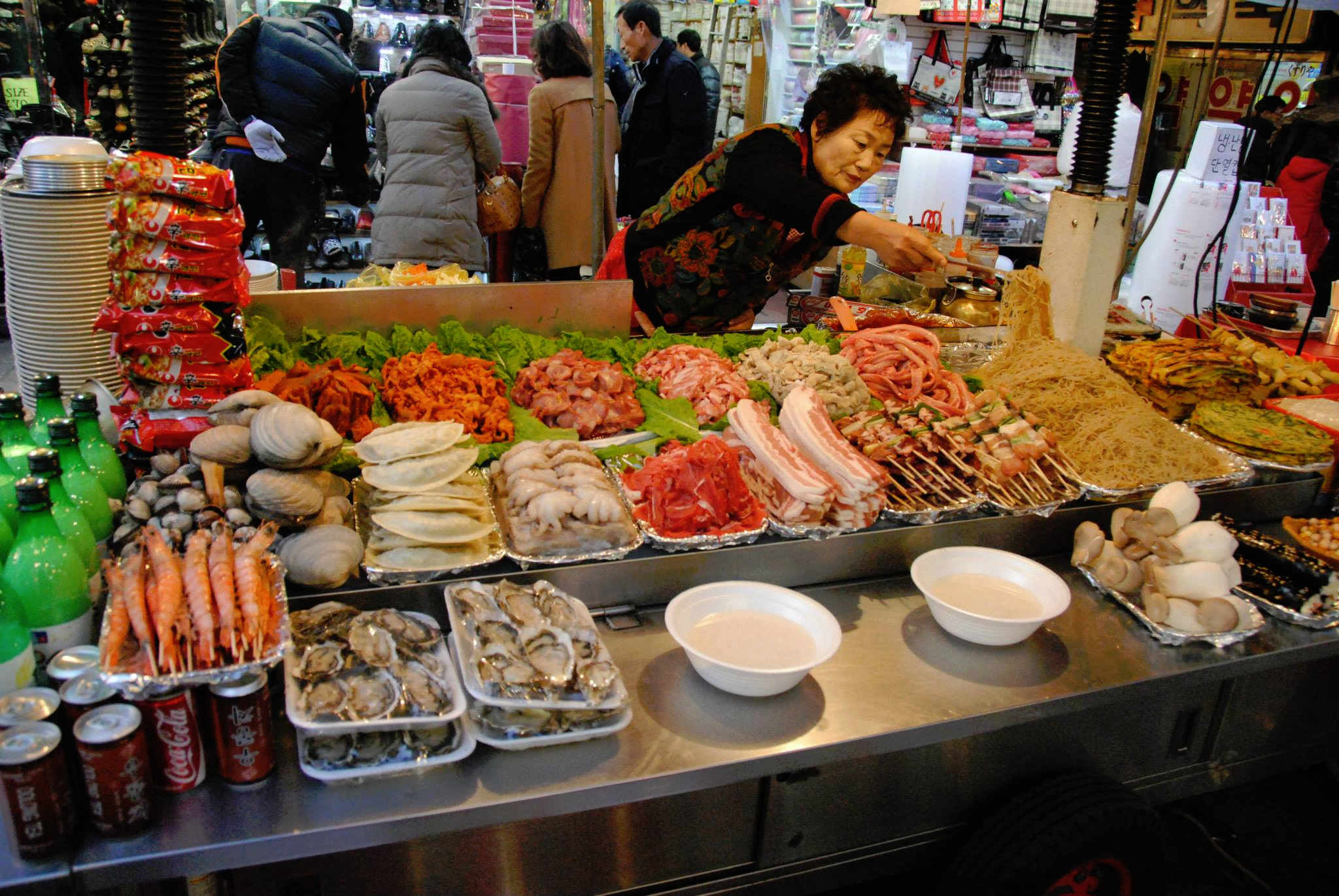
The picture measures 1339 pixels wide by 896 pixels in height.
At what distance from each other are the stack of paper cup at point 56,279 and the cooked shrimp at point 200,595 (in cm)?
88

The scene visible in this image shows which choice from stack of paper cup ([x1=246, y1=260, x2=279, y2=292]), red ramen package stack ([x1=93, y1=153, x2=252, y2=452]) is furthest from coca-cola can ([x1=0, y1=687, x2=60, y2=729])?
stack of paper cup ([x1=246, y1=260, x2=279, y2=292])

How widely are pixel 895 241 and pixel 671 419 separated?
1.03m

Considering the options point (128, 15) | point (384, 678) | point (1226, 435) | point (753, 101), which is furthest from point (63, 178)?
point (753, 101)

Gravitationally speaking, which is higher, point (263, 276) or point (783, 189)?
point (783, 189)

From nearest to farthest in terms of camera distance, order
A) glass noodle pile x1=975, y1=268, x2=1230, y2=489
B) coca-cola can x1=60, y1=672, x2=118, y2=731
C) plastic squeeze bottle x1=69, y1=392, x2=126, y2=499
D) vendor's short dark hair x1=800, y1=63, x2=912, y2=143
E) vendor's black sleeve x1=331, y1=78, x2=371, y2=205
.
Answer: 1. coca-cola can x1=60, y1=672, x2=118, y2=731
2. plastic squeeze bottle x1=69, y1=392, x2=126, y2=499
3. glass noodle pile x1=975, y1=268, x2=1230, y2=489
4. vendor's short dark hair x1=800, y1=63, x2=912, y2=143
5. vendor's black sleeve x1=331, y1=78, x2=371, y2=205

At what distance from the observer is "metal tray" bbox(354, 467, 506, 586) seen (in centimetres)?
195

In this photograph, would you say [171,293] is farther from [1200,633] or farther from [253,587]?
[1200,633]

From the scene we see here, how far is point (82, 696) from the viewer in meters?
1.43

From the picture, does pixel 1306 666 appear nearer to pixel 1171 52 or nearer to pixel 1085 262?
pixel 1085 262

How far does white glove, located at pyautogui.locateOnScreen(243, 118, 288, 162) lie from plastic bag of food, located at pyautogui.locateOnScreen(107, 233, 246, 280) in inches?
149

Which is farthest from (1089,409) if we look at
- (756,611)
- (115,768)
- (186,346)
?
(115,768)

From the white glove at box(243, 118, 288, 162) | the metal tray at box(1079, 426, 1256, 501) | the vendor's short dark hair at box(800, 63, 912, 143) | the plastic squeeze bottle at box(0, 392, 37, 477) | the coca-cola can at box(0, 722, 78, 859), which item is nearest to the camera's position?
the coca-cola can at box(0, 722, 78, 859)

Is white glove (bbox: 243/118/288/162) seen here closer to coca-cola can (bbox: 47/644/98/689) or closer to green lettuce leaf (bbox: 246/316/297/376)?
green lettuce leaf (bbox: 246/316/297/376)

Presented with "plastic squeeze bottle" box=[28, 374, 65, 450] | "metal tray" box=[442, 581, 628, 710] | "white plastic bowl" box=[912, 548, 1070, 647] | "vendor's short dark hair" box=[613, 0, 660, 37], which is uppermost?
"vendor's short dark hair" box=[613, 0, 660, 37]
